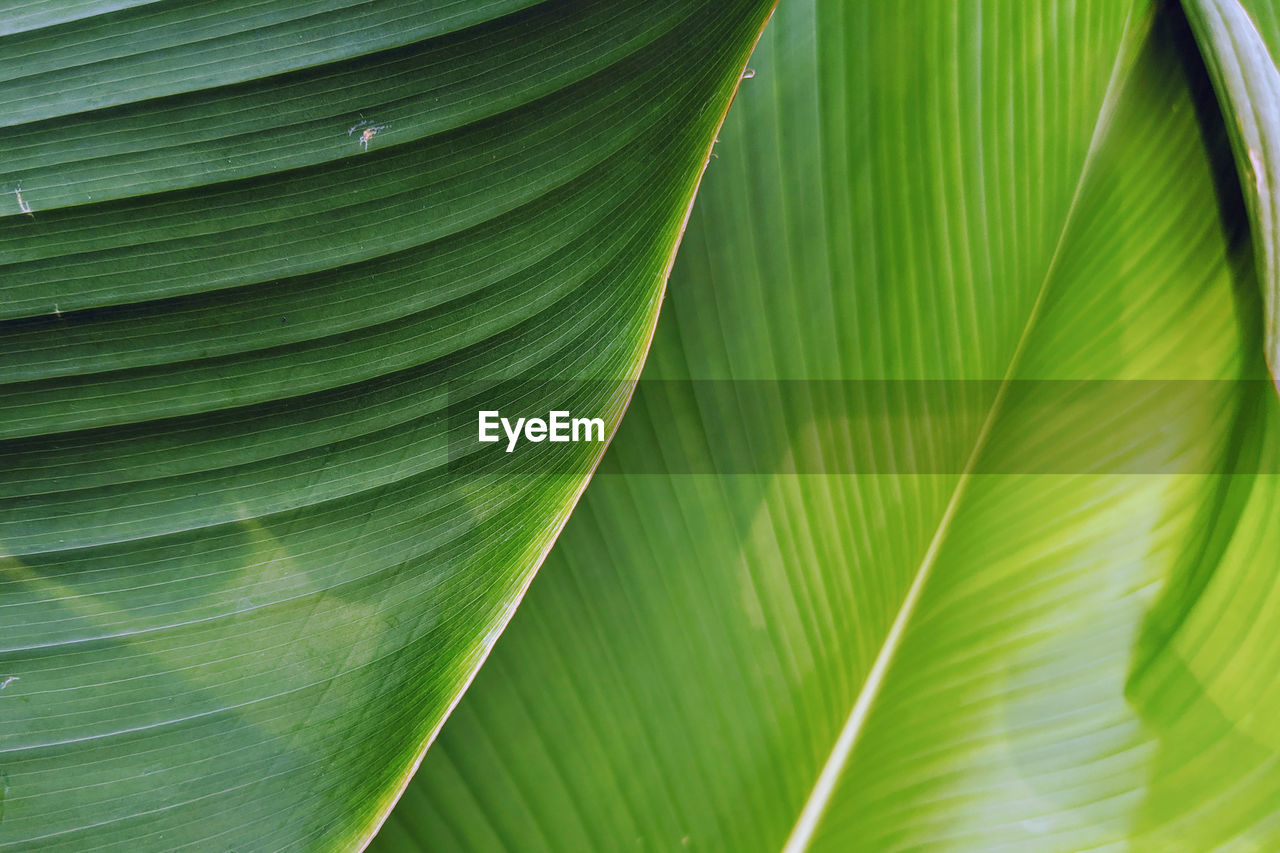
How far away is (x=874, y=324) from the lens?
0.51 meters

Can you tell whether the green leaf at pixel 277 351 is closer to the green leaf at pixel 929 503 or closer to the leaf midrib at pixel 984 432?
the green leaf at pixel 929 503

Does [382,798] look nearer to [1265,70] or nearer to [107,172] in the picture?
[107,172]

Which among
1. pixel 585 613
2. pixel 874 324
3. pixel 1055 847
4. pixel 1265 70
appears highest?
pixel 1265 70

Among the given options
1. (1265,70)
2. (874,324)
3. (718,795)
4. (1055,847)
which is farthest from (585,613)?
(1265,70)

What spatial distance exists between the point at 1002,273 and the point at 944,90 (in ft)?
0.45

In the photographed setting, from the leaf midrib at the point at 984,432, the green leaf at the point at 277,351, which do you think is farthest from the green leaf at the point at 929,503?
the green leaf at the point at 277,351

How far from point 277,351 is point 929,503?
0.46m

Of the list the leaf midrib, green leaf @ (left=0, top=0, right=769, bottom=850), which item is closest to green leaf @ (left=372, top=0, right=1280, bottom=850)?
the leaf midrib

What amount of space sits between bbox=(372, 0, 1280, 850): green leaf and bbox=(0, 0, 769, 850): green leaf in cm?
14

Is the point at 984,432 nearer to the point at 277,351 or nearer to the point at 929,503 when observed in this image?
the point at 929,503

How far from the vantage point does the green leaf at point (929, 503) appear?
18.4 inches

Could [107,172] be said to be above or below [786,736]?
above

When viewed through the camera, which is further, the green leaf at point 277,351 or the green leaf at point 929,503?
the green leaf at point 929,503

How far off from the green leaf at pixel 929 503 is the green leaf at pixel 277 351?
14 cm
